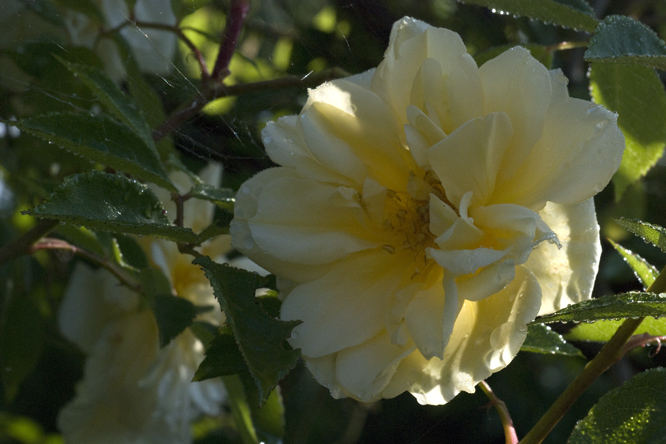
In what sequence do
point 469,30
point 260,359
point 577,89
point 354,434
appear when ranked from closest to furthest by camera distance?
point 260,359, point 469,30, point 577,89, point 354,434

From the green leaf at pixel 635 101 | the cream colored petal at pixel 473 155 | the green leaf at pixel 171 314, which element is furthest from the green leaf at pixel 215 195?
Result: the green leaf at pixel 635 101

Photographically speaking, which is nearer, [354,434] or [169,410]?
[169,410]

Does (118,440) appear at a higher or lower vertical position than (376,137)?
lower

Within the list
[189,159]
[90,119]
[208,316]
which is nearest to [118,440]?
[208,316]

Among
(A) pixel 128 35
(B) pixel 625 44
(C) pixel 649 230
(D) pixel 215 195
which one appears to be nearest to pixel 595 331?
(C) pixel 649 230

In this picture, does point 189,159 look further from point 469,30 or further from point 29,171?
point 469,30

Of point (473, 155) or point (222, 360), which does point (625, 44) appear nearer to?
point (473, 155)
